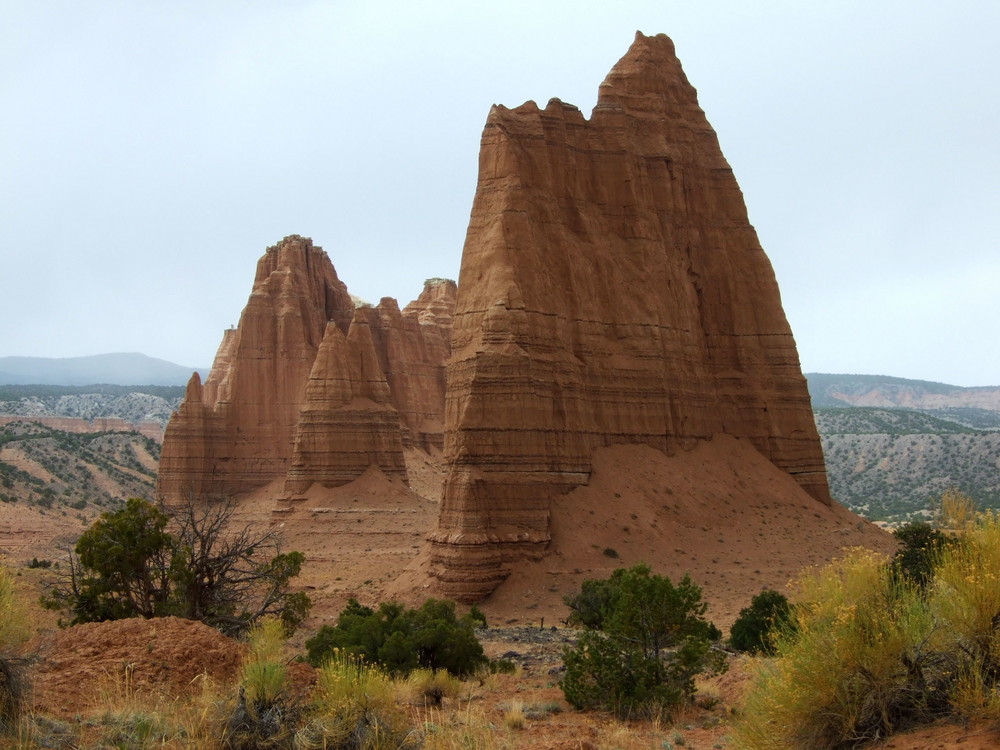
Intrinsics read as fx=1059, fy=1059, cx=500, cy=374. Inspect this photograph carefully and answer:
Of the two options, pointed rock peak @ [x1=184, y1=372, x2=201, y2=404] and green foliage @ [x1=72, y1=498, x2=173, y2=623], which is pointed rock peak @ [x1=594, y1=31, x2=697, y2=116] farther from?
pointed rock peak @ [x1=184, y1=372, x2=201, y2=404]

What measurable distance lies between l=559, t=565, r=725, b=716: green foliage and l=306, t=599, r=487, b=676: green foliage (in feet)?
12.5

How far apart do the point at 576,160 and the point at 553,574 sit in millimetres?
19200

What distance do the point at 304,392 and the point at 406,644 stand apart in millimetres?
61127

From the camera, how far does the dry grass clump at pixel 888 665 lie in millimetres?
11766

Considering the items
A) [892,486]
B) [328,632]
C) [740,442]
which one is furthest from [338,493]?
[892,486]

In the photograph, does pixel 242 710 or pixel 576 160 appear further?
pixel 576 160

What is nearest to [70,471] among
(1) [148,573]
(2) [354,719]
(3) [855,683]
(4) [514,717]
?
(1) [148,573]

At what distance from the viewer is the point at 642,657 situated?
64.1 ft

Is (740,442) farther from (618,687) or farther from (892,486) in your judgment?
(892,486)

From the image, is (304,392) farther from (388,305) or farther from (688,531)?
(688,531)

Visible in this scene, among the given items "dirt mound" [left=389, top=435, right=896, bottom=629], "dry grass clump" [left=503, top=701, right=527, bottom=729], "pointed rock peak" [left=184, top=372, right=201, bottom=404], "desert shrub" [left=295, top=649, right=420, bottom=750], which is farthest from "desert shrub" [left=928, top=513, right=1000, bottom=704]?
"pointed rock peak" [left=184, top=372, right=201, bottom=404]

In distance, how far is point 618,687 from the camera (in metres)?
18.8

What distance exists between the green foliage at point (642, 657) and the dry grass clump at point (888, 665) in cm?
602

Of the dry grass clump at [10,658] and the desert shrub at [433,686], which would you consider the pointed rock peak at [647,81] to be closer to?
the desert shrub at [433,686]
